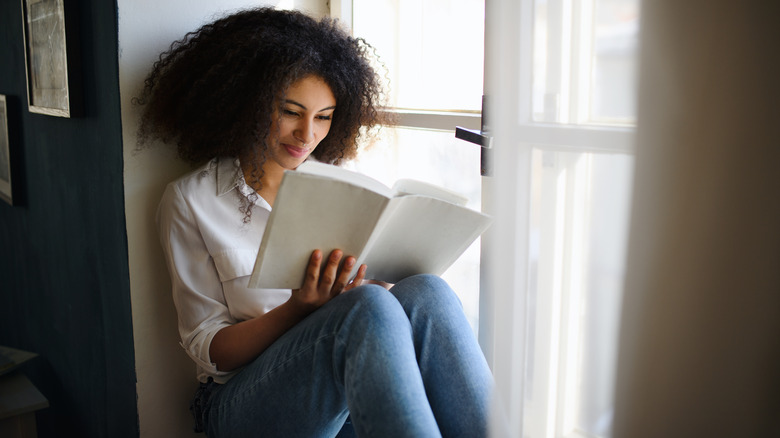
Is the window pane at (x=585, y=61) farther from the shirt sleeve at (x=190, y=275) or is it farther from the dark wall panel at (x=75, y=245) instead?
the dark wall panel at (x=75, y=245)

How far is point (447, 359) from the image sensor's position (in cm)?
97

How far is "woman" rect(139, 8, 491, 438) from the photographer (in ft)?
3.06

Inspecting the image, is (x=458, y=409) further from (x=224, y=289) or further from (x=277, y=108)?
(x=277, y=108)

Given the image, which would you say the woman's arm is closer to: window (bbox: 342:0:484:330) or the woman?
the woman

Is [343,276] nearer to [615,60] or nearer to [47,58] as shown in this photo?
[615,60]

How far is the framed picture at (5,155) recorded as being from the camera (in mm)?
1729

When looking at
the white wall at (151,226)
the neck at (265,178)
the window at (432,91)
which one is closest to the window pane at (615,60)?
the window at (432,91)

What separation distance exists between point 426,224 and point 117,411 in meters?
0.85

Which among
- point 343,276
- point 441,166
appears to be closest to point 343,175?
point 343,276

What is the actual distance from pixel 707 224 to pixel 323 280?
1.81 feet

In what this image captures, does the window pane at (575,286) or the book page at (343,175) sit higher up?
the book page at (343,175)

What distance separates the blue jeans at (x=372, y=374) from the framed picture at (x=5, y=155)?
110 cm

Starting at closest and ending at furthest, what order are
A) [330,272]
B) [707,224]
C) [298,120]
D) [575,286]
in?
1. [707,224]
2. [575,286]
3. [330,272]
4. [298,120]

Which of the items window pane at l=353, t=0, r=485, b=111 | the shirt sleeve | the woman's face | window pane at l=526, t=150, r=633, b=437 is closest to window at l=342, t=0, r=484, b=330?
window pane at l=353, t=0, r=485, b=111
